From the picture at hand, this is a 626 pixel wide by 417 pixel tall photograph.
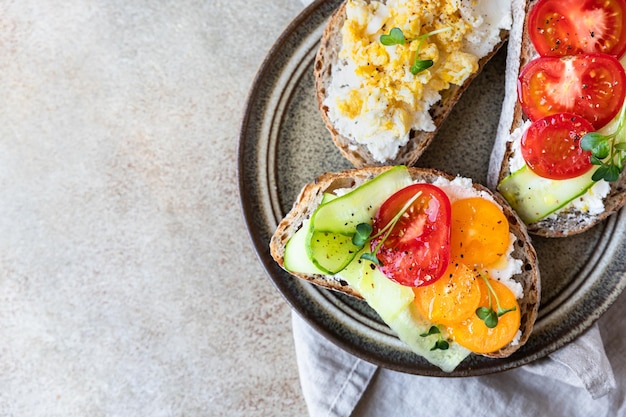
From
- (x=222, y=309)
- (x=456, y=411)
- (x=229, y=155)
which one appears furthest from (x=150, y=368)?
(x=456, y=411)

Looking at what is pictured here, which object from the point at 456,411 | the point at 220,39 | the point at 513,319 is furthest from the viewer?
the point at 220,39

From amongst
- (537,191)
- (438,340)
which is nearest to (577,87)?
(537,191)

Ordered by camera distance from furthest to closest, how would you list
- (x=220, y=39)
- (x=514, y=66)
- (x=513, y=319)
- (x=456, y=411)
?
(x=220, y=39), (x=456, y=411), (x=514, y=66), (x=513, y=319)

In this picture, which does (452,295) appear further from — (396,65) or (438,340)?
(396,65)

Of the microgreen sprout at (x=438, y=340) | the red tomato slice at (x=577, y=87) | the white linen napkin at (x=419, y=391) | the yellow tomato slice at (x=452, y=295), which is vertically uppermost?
the red tomato slice at (x=577, y=87)

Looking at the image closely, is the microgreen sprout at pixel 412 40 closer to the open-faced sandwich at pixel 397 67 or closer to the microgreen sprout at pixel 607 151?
the open-faced sandwich at pixel 397 67

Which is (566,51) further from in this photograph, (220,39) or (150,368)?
(150,368)

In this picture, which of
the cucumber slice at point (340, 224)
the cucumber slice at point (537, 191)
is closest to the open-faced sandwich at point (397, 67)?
the cucumber slice at point (340, 224)
